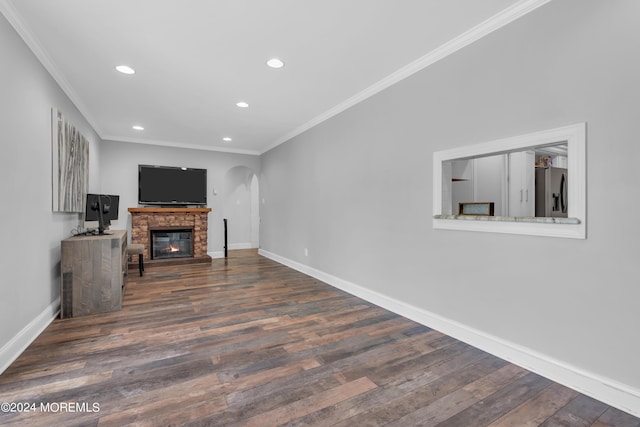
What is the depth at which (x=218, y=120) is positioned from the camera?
4.81m

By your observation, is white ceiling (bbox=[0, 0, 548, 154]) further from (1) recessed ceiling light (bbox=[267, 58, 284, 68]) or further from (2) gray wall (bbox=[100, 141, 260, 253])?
(2) gray wall (bbox=[100, 141, 260, 253])

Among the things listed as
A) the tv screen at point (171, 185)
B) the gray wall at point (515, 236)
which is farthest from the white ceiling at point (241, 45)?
the tv screen at point (171, 185)

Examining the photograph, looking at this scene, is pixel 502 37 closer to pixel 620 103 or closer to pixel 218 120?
pixel 620 103

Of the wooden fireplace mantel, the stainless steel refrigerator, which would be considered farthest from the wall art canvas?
the stainless steel refrigerator

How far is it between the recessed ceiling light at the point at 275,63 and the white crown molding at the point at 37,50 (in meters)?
1.87

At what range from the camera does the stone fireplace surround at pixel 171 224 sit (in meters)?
5.90

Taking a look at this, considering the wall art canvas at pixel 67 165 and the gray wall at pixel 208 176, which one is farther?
the gray wall at pixel 208 176

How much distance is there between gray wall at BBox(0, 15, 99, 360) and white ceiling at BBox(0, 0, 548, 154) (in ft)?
1.00

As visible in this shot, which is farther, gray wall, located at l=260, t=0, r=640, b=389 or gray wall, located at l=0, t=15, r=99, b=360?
gray wall, located at l=0, t=15, r=99, b=360

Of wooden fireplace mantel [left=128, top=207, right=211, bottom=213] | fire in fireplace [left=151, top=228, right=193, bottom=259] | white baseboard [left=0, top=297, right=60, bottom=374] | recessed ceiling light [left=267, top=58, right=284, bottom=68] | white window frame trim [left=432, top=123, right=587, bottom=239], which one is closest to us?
white window frame trim [left=432, top=123, right=587, bottom=239]

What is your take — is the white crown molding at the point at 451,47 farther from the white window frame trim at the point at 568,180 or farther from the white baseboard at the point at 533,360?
the white baseboard at the point at 533,360

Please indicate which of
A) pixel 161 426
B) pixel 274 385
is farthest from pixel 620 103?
pixel 161 426

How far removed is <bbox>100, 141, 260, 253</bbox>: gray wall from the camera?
5.95 metres

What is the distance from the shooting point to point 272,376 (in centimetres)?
197
